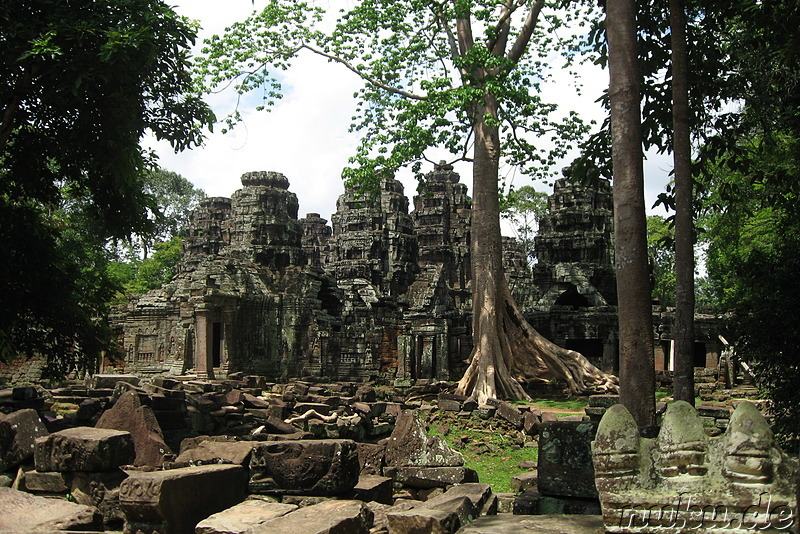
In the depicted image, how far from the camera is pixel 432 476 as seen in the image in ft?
24.7

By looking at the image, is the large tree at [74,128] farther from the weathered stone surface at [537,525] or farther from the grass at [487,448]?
the weathered stone surface at [537,525]

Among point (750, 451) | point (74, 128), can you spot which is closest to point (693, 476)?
point (750, 451)

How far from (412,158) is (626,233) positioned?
12044mm

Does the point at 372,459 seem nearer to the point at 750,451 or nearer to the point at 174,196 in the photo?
the point at 750,451

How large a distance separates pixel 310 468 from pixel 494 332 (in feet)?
38.3

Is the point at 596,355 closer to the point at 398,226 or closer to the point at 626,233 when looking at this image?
the point at 398,226

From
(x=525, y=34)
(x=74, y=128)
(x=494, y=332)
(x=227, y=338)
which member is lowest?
(x=227, y=338)

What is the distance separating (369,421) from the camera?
11.6 metres

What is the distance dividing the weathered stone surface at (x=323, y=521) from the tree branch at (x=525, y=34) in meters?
16.4

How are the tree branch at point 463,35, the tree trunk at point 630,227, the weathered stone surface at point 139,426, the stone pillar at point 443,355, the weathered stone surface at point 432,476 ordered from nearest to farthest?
the tree trunk at point 630,227 → the weathered stone surface at point 432,476 → the weathered stone surface at point 139,426 → the tree branch at point 463,35 → the stone pillar at point 443,355

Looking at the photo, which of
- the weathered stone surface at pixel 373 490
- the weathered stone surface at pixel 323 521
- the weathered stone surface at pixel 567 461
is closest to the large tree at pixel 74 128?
the weathered stone surface at pixel 373 490

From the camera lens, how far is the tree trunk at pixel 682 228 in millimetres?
7176

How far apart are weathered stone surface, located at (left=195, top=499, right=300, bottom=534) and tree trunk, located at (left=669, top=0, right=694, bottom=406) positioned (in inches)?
166

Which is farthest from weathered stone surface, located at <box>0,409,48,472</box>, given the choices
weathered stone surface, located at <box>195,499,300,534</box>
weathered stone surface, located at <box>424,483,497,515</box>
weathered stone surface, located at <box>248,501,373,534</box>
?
weathered stone surface, located at <box>424,483,497,515</box>
